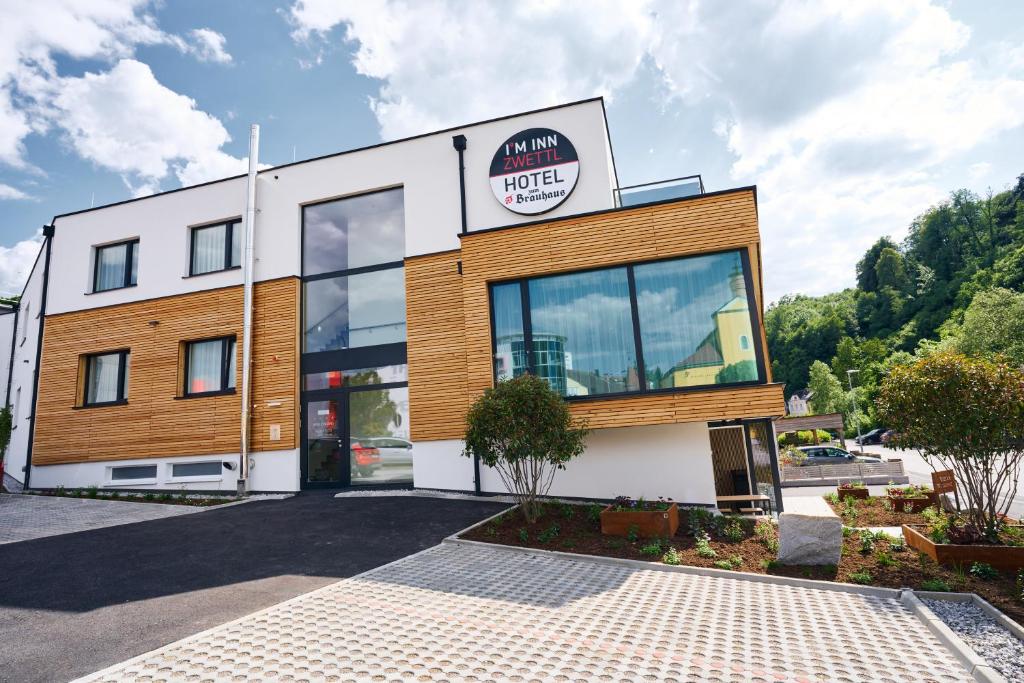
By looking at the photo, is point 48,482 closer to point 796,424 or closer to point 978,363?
point 978,363

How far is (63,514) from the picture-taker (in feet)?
35.8

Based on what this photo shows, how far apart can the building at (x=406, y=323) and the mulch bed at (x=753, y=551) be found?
1.93 meters

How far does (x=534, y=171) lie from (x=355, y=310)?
5.81 m

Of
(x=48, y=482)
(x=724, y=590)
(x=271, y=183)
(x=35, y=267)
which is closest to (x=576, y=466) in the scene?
(x=724, y=590)

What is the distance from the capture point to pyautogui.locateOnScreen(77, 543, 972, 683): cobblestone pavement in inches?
158

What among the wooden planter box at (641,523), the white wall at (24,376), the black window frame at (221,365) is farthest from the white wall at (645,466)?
the white wall at (24,376)

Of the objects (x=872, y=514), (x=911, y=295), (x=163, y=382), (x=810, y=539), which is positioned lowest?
(x=872, y=514)

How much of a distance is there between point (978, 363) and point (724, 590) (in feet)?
14.5


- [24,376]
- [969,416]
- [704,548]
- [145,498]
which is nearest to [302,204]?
[145,498]

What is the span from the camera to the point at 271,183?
49.7ft

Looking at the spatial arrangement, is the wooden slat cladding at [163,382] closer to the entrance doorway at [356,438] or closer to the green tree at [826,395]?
the entrance doorway at [356,438]

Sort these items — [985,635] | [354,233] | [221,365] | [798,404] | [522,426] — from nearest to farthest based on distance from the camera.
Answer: [985,635]
[522,426]
[354,233]
[221,365]
[798,404]

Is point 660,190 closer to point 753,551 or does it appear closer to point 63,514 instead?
point 753,551

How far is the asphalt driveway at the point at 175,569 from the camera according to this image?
4492 millimetres
